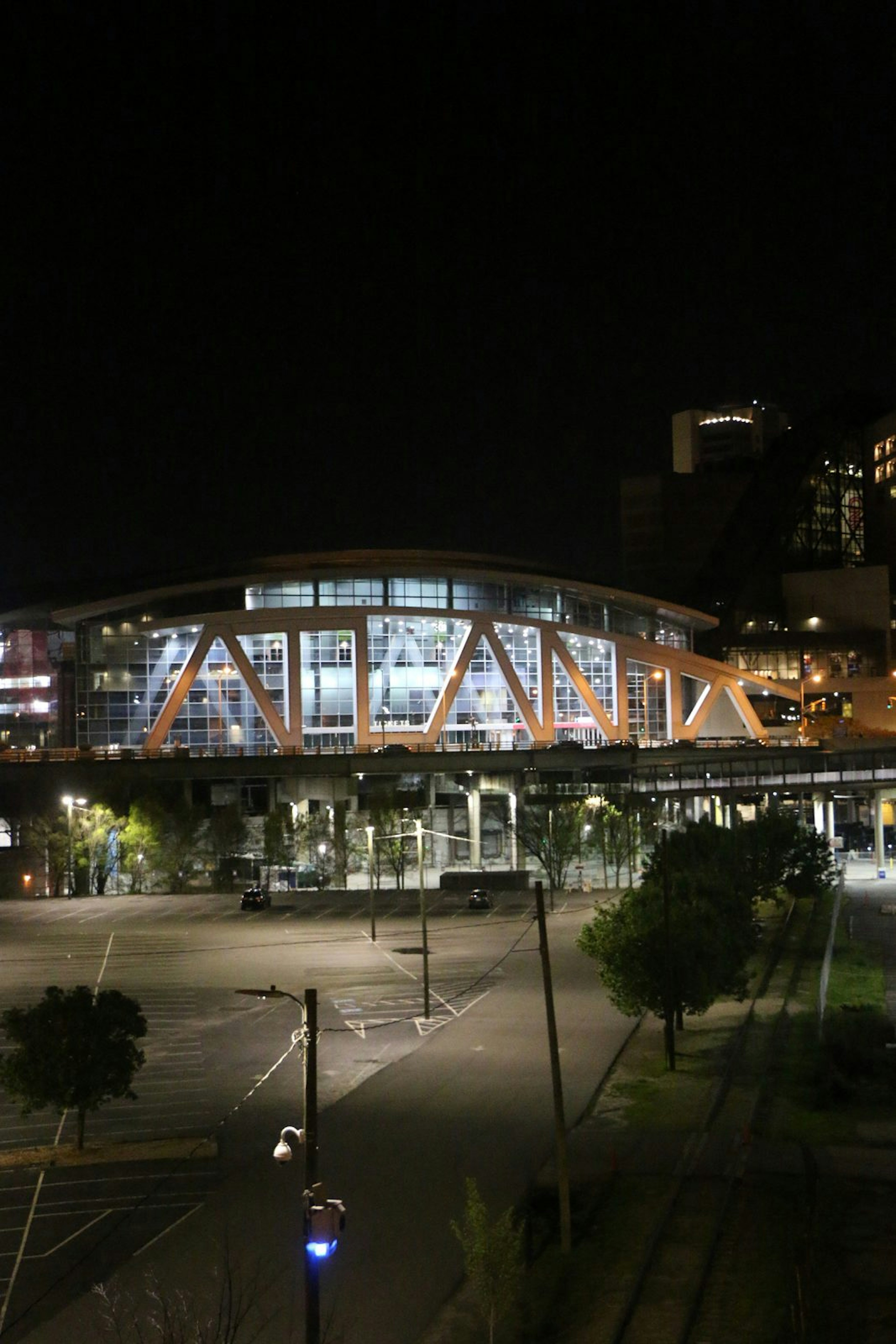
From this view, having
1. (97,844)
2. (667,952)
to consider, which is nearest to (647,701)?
(97,844)

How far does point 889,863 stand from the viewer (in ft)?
301

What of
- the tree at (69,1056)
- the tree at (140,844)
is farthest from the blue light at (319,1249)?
the tree at (140,844)

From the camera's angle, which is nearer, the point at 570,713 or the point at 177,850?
the point at 177,850

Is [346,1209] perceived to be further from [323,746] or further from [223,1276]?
[323,746]

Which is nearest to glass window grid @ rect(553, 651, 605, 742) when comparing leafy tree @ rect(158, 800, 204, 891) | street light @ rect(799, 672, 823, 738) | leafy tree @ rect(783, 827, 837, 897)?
street light @ rect(799, 672, 823, 738)

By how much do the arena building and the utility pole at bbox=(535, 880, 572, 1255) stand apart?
2871 inches

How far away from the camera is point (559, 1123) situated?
2305 centimetres

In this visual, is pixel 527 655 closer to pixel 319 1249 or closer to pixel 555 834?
pixel 555 834

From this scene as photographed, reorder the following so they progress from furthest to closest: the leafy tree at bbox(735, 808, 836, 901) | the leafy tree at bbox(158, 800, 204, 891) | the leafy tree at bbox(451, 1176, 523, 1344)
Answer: the leafy tree at bbox(158, 800, 204, 891) < the leafy tree at bbox(735, 808, 836, 901) < the leafy tree at bbox(451, 1176, 523, 1344)

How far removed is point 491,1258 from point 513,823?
7722cm

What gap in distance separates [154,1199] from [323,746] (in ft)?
258

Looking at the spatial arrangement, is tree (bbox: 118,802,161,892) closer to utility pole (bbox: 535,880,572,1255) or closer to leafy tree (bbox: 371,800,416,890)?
leafy tree (bbox: 371,800,416,890)

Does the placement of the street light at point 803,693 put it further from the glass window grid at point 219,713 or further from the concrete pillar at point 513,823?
the glass window grid at point 219,713

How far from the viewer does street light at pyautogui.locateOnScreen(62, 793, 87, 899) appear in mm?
78444
